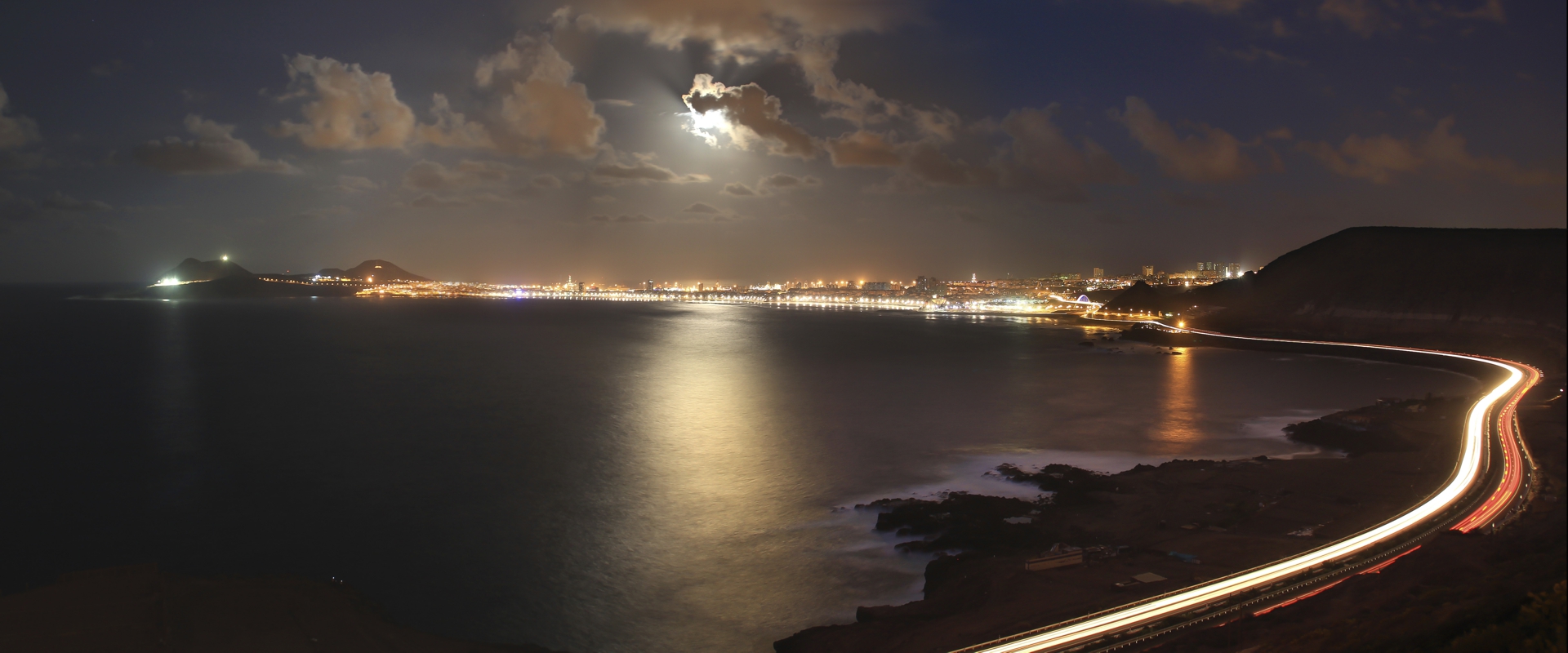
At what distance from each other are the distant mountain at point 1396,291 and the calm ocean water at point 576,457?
508cm

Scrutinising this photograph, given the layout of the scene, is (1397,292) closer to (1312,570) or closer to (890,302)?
(1312,570)

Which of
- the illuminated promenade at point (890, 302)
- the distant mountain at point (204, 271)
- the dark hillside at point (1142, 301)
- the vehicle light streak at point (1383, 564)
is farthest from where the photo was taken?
the distant mountain at point (204, 271)

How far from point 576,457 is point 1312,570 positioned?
16.9 metres

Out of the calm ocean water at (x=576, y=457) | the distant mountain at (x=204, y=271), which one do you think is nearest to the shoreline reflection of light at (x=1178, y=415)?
the calm ocean water at (x=576, y=457)

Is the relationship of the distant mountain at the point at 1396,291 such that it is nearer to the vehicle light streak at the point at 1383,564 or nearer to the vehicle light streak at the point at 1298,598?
the vehicle light streak at the point at 1383,564

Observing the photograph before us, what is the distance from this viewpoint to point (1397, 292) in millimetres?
48312

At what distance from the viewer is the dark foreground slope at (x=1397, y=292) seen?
3516 cm

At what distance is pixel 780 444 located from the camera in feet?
73.7

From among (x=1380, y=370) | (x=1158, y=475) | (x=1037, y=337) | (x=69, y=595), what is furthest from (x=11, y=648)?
(x=1037, y=337)

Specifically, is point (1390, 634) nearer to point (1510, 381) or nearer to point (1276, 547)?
point (1276, 547)

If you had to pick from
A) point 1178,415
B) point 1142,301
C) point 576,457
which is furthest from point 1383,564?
point 1142,301

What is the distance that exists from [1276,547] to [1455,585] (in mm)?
2500

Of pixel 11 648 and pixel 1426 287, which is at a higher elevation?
pixel 1426 287

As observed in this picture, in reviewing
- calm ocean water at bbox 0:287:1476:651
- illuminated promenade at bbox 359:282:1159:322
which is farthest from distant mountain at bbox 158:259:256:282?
calm ocean water at bbox 0:287:1476:651
